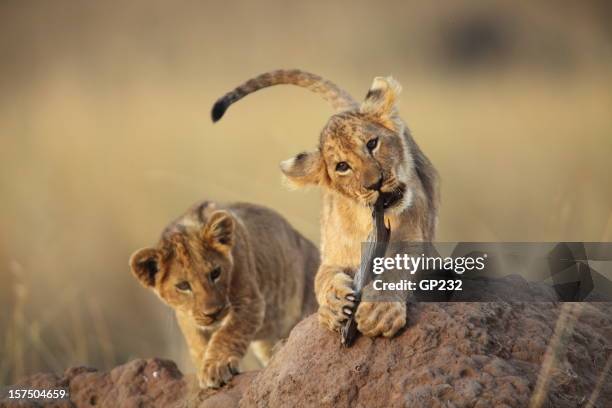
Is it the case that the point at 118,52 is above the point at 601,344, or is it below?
above

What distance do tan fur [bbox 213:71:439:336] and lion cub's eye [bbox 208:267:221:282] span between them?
2.37ft

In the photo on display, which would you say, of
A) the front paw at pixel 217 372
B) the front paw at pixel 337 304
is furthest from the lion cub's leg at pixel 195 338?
the front paw at pixel 337 304

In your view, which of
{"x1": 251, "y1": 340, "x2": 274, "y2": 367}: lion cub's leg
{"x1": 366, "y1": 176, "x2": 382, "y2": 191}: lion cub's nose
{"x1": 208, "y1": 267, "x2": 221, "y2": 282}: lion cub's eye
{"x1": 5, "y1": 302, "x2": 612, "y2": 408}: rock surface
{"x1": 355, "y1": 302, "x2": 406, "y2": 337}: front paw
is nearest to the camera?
{"x1": 5, "y1": 302, "x2": 612, "y2": 408}: rock surface

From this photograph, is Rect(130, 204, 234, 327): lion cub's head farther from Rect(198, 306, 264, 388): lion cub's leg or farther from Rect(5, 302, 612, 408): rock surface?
Rect(5, 302, 612, 408): rock surface

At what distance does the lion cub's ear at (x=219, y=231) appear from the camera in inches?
224

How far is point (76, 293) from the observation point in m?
8.41

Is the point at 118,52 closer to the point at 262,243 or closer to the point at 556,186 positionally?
the point at 262,243

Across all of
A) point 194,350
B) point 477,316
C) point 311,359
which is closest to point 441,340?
point 477,316

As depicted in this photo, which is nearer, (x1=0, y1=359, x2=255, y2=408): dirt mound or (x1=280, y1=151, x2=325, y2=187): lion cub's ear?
(x1=280, y1=151, x2=325, y2=187): lion cub's ear

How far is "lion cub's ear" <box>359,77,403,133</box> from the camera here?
194 inches

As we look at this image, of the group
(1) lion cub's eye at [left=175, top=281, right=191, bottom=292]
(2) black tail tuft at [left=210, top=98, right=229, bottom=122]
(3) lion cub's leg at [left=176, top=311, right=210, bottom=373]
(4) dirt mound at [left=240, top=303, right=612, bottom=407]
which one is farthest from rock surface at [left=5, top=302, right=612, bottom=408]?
(2) black tail tuft at [left=210, top=98, right=229, bottom=122]

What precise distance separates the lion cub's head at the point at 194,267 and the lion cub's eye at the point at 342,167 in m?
1.10

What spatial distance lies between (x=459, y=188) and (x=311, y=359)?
348 cm

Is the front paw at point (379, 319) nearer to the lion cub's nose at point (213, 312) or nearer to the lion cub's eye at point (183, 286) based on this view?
the lion cub's nose at point (213, 312)
